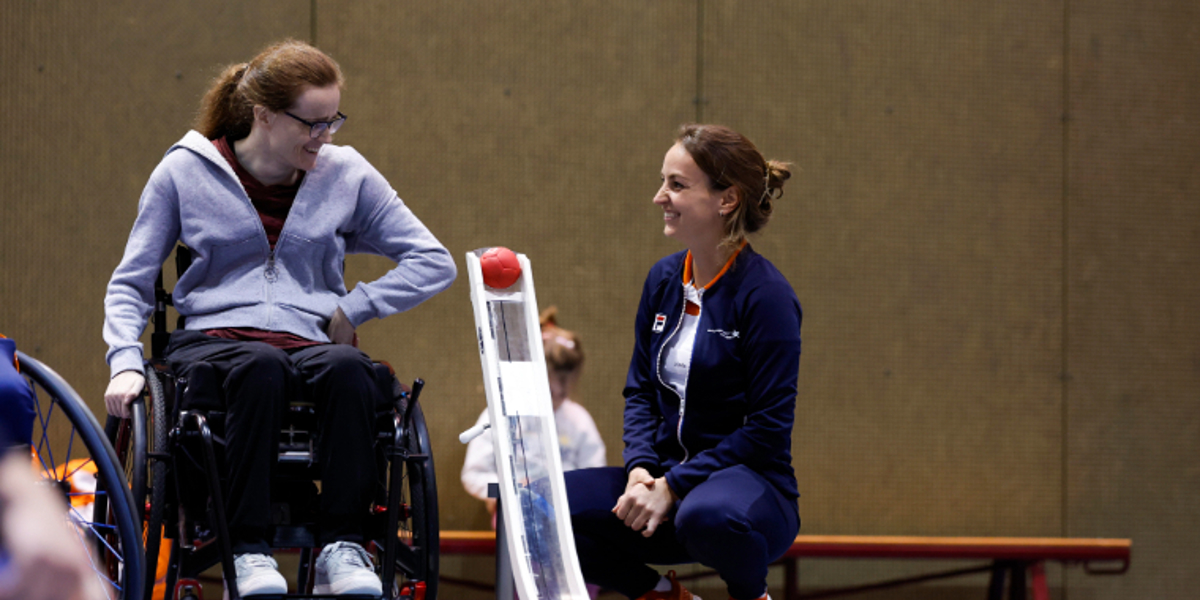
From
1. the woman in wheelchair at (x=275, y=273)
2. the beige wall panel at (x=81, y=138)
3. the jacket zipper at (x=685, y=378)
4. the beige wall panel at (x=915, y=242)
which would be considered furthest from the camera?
the beige wall panel at (x=915, y=242)

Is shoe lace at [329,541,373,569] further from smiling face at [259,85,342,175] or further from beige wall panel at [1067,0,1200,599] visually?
beige wall panel at [1067,0,1200,599]

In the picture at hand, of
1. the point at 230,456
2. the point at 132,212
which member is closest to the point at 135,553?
the point at 230,456

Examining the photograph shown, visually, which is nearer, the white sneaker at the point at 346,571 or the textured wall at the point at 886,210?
the white sneaker at the point at 346,571

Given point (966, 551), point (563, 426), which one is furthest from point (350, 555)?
point (966, 551)

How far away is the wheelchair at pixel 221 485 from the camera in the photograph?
157cm

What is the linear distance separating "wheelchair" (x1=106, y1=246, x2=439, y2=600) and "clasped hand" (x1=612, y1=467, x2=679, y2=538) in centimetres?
29

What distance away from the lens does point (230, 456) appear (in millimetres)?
1558

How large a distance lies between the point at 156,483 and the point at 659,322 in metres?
0.81

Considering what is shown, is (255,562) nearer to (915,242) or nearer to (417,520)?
(417,520)

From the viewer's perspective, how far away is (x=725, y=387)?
68.0 inches

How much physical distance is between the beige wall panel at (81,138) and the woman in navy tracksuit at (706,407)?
6.38 feet

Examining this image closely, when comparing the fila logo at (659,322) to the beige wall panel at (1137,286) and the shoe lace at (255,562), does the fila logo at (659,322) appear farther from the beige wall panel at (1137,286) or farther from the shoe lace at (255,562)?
the beige wall panel at (1137,286)

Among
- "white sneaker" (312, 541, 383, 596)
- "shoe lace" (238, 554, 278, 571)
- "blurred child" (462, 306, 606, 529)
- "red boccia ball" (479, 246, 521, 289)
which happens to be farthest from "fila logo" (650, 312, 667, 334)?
"blurred child" (462, 306, 606, 529)

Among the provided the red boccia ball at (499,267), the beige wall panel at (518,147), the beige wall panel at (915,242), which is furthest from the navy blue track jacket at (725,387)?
the beige wall panel at (915,242)
